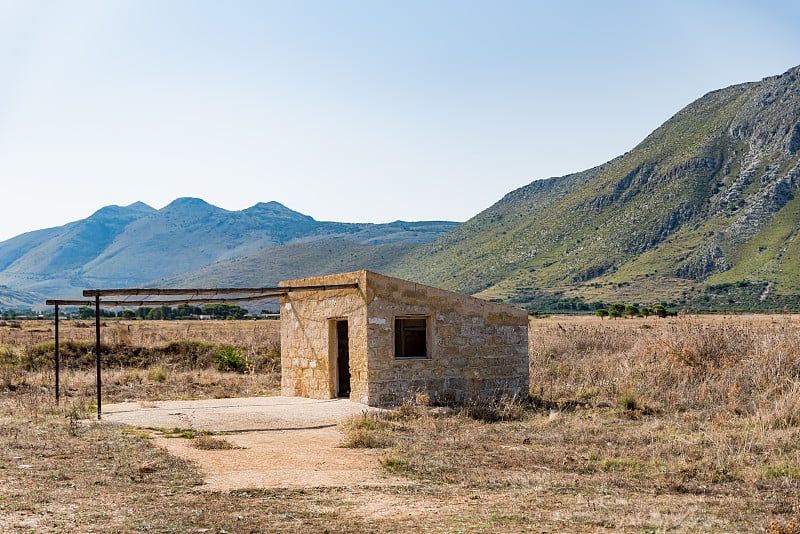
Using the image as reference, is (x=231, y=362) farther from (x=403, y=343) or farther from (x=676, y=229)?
(x=676, y=229)

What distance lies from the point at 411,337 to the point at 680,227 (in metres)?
76.5

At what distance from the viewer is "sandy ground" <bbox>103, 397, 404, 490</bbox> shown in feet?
30.0

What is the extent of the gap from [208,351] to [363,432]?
15553mm

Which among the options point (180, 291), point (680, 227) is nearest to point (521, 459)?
point (180, 291)

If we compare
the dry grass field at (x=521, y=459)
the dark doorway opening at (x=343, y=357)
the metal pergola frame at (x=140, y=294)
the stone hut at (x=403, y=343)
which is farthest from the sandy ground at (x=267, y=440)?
the metal pergola frame at (x=140, y=294)

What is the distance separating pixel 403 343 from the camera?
15945 millimetres

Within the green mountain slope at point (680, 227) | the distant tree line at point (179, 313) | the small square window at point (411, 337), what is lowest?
the small square window at point (411, 337)

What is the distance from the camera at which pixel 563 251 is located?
93625 mm

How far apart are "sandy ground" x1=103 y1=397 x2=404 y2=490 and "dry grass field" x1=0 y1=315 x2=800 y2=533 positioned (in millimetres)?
357

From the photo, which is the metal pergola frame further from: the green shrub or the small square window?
the green shrub

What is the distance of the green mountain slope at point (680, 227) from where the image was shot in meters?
76.8

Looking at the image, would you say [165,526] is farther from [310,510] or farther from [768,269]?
[768,269]

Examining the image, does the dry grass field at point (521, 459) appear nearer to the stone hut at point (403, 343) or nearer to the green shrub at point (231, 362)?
the stone hut at point (403, 343)

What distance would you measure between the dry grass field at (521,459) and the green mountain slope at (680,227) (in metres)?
54.1
